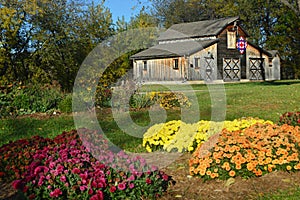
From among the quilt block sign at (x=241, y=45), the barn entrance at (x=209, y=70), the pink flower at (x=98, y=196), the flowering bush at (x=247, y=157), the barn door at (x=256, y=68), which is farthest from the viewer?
the barn door at (x=256, y=68)

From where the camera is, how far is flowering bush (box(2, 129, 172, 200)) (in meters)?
4.70

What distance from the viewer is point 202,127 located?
7.25 meters

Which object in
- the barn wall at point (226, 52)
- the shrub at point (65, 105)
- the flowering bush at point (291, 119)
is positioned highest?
the barn wall at point (226, 52)

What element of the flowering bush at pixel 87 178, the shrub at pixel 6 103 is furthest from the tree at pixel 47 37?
the flowering bush at pixel 87 178

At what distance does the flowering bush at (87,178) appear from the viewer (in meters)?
4.70

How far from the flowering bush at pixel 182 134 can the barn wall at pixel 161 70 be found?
29012 mm

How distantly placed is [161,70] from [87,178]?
33.7m

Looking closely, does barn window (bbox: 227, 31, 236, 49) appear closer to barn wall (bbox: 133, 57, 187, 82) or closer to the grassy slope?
barn wall (bbox: 133, 57, 187, 82)

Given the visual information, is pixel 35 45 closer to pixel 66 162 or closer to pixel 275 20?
pixel 66 162

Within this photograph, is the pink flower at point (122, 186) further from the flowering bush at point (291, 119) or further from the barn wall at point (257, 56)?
the barn wall at point (257, 56)

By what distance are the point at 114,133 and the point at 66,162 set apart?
466cm

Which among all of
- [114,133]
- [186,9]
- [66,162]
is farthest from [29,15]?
[186,9]

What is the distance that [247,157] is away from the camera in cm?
572

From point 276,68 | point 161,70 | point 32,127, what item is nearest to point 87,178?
point 32,127
